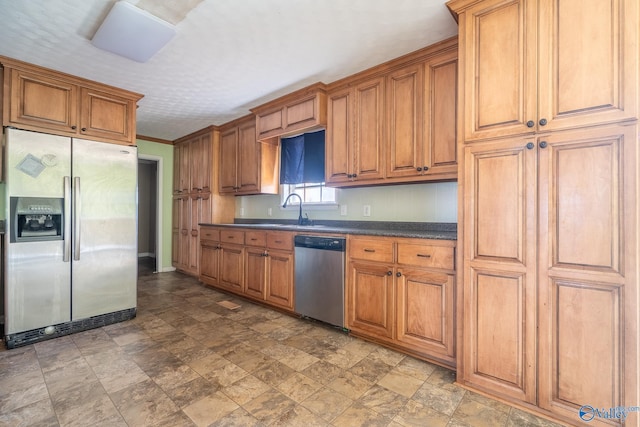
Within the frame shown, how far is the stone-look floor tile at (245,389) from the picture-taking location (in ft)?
5.57

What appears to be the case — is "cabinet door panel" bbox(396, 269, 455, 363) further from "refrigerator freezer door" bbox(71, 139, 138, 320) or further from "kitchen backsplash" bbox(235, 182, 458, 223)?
"refrigerator freezer door" bbox(71, 139, 138, 320)

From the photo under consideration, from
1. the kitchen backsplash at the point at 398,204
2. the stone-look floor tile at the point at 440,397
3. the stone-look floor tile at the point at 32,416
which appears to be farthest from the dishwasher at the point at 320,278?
the stone-look floor tile at the point at 32,416

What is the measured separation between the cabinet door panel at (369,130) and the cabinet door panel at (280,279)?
1197 millimetres

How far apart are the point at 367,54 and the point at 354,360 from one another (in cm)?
249

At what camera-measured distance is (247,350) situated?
230 cm

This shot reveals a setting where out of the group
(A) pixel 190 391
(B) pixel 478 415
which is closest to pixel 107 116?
(A) pixel 190 391

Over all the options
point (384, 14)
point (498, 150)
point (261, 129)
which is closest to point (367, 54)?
point (384, 14)

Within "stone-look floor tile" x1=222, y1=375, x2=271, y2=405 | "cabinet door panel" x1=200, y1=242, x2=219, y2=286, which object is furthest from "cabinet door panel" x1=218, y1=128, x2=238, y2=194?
"stone-look floor tile" x1=222, y1=375, x2=271, y2=405

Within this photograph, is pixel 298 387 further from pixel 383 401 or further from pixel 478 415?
pixel 478 415

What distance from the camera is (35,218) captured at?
2.50 meters

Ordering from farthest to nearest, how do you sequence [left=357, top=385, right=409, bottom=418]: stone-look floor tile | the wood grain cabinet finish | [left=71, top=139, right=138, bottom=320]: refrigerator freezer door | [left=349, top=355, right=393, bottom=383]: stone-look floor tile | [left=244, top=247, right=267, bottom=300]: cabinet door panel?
1. the wood grain cabinet finish
2. [left=244, top=247, right=267, bottom=300]: cabinet door panel
3. [left=71, top=139, right=138, bottom=320]: refrigerator freezer door
4. [left=349, top=355, right=393, bottom=383]: stone-look floor tile
5. [left=357, top=385, right=409, bottom=418]: stone-look floor tile

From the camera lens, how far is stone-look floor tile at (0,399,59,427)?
1.49 metres

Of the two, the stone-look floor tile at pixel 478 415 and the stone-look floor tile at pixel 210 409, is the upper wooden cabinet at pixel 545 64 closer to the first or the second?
the stone-look floor tile at pixel 478 415

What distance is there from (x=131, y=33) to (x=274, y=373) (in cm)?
265
